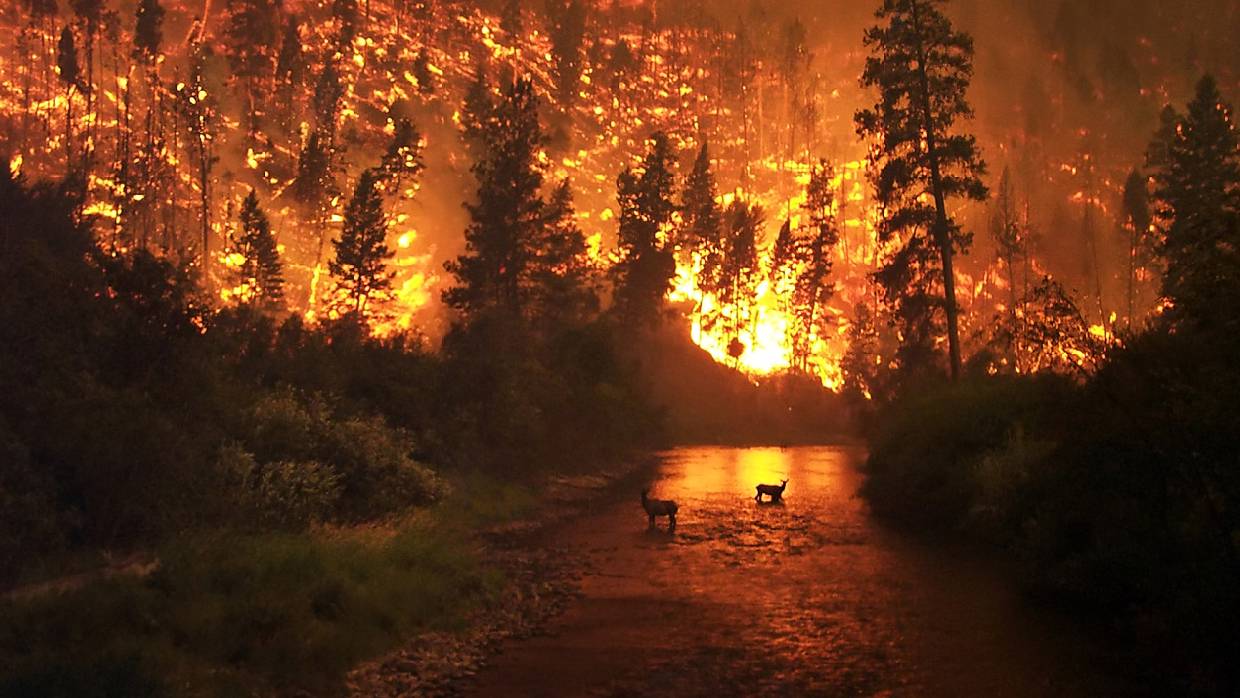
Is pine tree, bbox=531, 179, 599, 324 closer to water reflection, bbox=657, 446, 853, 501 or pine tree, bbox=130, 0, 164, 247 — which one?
water reflection, bbox=657, 446, 853, 501

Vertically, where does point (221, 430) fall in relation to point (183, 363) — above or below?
below

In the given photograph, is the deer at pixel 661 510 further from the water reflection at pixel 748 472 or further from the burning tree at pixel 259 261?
the burning tree at pixel 259 261

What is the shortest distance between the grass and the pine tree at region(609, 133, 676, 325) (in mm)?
70530

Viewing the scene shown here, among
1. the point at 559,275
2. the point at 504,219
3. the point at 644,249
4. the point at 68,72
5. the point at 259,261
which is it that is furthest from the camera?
the point at 644,249

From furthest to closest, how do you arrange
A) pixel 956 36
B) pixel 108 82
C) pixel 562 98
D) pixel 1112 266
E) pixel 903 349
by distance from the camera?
1. pixel 562 98
2. pixel 1112 266
3. pixel 108 82
4. pixel 903 349
5. pixel 956 36

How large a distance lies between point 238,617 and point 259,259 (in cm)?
6573

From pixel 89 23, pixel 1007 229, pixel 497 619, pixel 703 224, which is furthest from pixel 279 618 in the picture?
pixel 703 224

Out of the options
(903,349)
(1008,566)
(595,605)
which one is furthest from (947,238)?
(595,605)

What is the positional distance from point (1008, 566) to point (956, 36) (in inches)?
983

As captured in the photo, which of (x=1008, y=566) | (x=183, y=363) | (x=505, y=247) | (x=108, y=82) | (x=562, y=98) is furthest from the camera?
(x=562, y=98)

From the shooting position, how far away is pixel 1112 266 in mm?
108188

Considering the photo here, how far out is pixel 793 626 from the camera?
15336 mm

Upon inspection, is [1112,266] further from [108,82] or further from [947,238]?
[108,82]

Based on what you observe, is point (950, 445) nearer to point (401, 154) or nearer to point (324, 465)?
point (324, 465)
